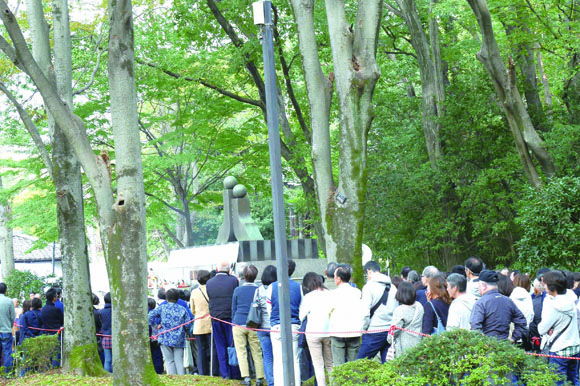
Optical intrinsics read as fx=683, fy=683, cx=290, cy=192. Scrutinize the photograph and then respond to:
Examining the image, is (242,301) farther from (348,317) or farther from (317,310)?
(348,317)

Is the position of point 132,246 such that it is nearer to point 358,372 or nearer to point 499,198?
point 358,372

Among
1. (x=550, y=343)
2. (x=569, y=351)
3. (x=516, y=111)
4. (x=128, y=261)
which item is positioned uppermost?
(x=516, y=111)

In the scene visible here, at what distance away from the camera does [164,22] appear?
22.1 meters

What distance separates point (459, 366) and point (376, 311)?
267 centimetres

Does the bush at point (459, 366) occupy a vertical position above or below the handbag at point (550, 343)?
above

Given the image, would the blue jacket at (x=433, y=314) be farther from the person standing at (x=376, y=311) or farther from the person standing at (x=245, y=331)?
the person standing at (x=245, y=331)

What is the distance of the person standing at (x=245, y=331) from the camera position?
10.0m

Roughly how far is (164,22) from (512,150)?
38.1 feet

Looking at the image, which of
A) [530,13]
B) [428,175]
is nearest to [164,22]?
[428,175]

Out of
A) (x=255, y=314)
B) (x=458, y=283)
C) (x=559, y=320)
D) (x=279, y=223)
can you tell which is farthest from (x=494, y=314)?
(x=255, y=314)

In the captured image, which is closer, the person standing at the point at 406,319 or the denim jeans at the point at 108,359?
the person standing at the point at 406,319

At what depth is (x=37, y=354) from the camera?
1257cm

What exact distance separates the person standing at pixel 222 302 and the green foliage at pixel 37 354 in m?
3.72

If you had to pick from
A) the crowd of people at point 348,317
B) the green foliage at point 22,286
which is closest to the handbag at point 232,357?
the crowd of people at point 348,317
